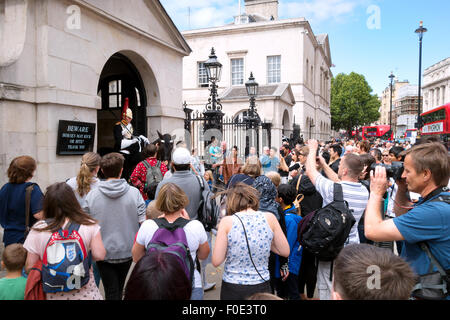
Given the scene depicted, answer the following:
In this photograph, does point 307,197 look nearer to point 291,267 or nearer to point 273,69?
point 291,267

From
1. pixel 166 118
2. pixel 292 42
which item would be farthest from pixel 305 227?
pixel 292 42

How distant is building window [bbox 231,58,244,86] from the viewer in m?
31.1

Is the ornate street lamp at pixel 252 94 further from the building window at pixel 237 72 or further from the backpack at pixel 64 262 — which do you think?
the building window at pixel 237 72

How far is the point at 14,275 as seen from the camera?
2.54m

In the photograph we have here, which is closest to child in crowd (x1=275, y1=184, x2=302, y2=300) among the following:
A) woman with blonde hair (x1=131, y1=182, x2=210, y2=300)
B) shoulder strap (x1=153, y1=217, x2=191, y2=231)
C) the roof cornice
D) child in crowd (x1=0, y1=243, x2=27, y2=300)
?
woman with blonde hair (x1=131, y1=182, x2=210, y2=300)

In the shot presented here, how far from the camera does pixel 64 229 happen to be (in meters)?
2.47

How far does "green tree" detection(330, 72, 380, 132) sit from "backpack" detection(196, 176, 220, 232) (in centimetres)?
5941

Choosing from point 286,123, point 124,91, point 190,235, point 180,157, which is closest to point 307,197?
point 180,157

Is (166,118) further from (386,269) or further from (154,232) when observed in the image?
(386,269)

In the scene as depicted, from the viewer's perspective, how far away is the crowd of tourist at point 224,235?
154 centimetres

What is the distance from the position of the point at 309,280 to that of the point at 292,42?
28.8 metres

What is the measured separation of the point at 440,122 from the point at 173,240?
28.5 meters

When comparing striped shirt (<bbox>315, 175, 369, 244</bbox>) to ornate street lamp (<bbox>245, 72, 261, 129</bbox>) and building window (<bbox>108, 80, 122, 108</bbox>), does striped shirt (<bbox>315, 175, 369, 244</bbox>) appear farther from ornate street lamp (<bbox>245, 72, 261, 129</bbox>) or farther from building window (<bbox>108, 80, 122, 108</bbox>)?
ornate street lamp (<bbox>245, 72, 261, 129</bbox>)

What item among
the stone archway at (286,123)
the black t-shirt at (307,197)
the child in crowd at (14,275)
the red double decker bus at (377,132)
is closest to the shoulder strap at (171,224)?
the child in crowd at (14,275)
